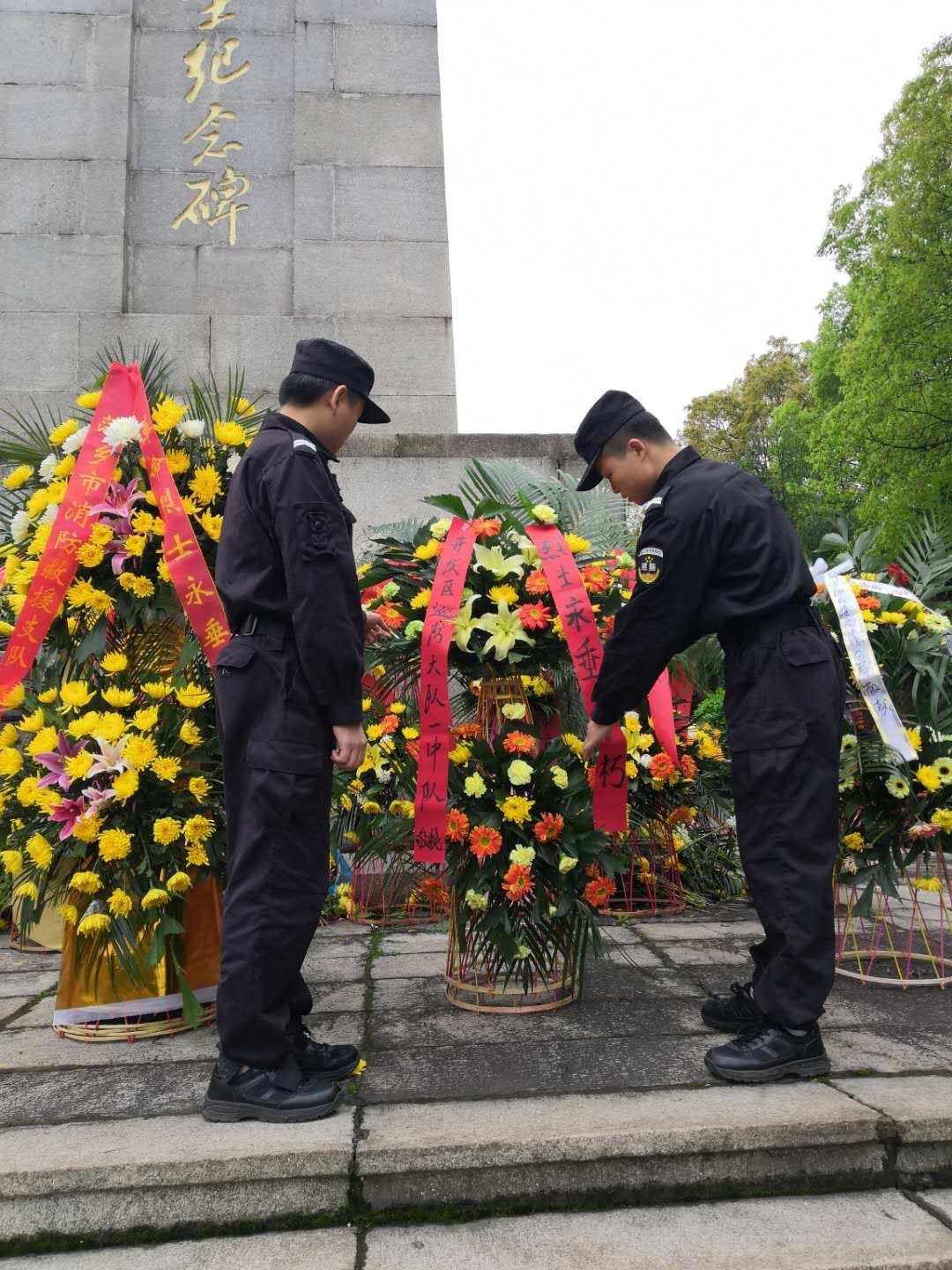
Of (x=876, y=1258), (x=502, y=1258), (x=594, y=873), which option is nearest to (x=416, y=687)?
(x=594, y=873)

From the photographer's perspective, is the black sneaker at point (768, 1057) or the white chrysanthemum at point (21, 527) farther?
the white chrysanthemum at point (21, 527)

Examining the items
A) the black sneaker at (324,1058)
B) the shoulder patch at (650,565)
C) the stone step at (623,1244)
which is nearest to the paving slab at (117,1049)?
the black sneaker at (324,1058)

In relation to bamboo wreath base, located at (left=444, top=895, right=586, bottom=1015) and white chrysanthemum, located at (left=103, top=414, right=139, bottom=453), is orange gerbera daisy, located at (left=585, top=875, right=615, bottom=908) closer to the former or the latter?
bamboo wreath base, located at (left=444, top=895, right=586, bottom=1015)

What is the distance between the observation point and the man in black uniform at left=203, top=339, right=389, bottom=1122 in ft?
8.44

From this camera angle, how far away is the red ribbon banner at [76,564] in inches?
124

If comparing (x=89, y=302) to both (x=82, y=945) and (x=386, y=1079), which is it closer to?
(x=82, y=945)

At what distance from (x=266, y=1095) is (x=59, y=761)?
1.19 meters

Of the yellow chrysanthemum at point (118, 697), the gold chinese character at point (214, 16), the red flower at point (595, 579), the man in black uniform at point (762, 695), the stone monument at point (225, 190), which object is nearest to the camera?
the man in black uniform at point (762, 695)

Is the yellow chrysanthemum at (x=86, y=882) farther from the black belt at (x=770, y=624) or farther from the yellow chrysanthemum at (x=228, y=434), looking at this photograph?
the black belt at (x=770, y=624)

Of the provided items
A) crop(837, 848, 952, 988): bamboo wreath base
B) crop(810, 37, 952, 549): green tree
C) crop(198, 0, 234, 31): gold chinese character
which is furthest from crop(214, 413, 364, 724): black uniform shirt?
crop(810, 37, 952, 549): green tree

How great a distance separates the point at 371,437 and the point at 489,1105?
3.89 meters

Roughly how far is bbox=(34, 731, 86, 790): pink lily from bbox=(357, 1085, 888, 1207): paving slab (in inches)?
52.7

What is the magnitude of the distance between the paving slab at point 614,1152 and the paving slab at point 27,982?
6.38 feet

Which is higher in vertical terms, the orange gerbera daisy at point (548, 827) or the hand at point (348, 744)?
the hand at point (348, 744)
